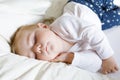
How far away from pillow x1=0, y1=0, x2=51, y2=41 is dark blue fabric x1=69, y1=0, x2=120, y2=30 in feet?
0.57

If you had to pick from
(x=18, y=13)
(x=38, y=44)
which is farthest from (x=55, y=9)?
(x=38, y=44)

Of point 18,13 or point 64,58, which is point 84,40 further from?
point 18,13

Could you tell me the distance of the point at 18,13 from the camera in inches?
38.9

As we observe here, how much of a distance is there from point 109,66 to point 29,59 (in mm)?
273

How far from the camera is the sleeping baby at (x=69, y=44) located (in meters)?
0.85

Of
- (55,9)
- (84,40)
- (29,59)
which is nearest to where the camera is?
(29,59)

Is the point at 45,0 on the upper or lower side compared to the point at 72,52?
upper

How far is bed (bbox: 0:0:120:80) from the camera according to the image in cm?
71

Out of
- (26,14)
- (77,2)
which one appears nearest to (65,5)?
(77,2)

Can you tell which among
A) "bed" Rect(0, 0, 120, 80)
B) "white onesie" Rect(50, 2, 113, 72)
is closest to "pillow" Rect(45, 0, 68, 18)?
"bed" Rect(0, 0, 120, 80)

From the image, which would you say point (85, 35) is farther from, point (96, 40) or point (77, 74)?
point (77, 74)

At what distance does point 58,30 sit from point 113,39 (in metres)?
0.23

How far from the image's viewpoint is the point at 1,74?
678 millimetres

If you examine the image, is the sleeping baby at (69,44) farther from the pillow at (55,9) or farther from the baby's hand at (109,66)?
the pillow at (55,9)
